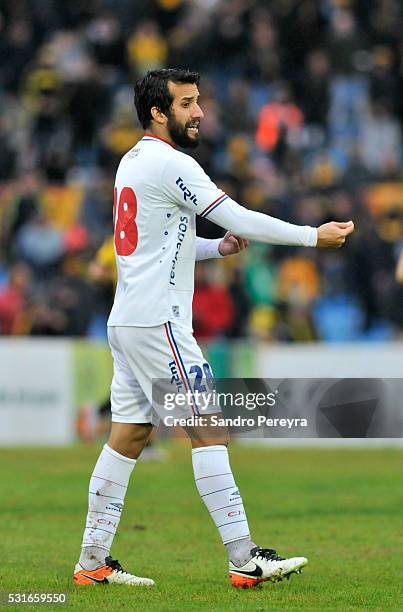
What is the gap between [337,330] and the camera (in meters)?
19.9

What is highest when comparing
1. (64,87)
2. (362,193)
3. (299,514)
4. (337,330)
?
(64,87)

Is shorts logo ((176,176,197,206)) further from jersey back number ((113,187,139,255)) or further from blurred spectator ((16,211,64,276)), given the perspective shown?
blurred spectator ((16,211,64,276))

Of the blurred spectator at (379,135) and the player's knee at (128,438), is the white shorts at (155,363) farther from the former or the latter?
the blurred spectator at (379,135)

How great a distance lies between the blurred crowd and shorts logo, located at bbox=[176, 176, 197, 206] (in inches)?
445

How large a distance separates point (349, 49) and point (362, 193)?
2915mm

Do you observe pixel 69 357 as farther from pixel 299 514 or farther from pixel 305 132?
pixel 299 514

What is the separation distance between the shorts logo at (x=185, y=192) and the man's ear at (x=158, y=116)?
0.38m

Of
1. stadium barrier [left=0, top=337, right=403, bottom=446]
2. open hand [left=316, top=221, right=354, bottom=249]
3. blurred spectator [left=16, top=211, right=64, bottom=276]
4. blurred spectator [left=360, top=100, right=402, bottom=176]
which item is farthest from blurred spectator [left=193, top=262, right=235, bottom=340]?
open hand [left=316, top=221, right=354, bottom=249]

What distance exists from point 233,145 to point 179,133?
14065 millimetres

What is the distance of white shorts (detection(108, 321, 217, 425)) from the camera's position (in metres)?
6.90

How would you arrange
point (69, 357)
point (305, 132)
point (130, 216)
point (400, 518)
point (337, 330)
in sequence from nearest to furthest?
point (130, 216) → point (400, 518) → point (69, 357) → point (337, 330) → point (305, 132)

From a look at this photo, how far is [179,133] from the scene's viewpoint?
7020 millimetres

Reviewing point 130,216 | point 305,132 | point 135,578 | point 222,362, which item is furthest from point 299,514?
point 305,132

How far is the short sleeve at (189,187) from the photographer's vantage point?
6.79 meters
